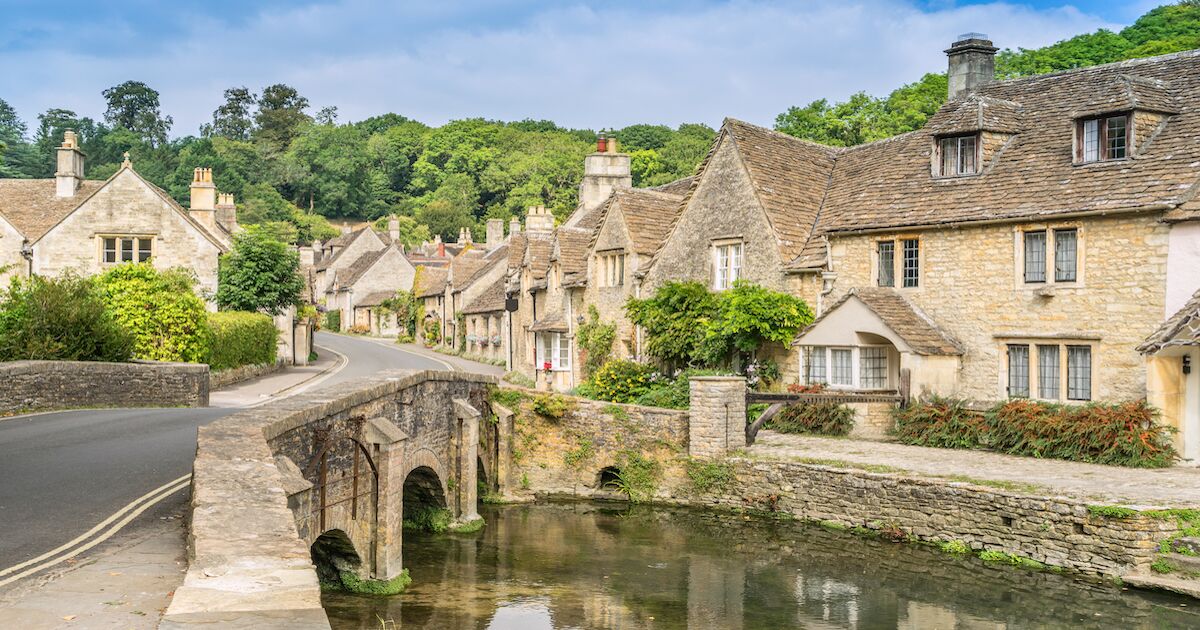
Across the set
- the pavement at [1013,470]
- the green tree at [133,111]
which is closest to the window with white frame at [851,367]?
the pavement at [1013,470]

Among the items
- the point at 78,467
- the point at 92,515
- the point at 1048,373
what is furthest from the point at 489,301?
the point at 92,515

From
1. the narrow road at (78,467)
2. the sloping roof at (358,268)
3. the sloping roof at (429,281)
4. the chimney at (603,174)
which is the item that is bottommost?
the narrow road at (78,467)

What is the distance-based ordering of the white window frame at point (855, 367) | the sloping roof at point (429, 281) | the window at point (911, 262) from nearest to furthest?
the white window frame at point (855, 367) < the window at point (911, 262) < the sloping roof at point (429, 281)

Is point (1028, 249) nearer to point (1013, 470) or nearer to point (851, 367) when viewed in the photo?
point (851, 367)

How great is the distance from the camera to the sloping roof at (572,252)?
40219mm

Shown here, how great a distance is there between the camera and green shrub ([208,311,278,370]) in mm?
35500

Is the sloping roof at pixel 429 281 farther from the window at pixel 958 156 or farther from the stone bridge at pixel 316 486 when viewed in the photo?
the window at pixel 958 156

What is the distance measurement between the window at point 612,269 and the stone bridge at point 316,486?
10.0 m

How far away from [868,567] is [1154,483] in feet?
17.5

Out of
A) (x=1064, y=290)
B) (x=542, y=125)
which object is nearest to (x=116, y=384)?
(x=1064, y=290)

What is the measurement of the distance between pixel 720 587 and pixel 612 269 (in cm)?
1931

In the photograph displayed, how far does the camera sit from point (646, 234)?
36.2m

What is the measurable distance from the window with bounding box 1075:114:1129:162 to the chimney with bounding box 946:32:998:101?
20.1ft

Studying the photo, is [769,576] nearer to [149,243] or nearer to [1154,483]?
[1154,483]
